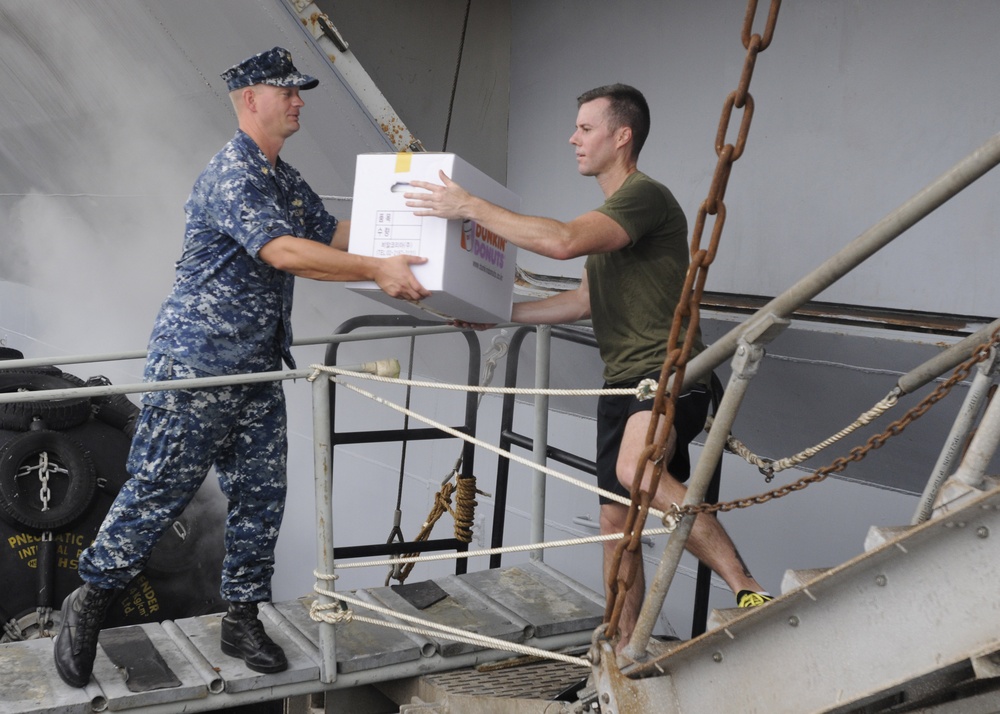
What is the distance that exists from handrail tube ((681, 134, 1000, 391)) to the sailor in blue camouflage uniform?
1238 mm

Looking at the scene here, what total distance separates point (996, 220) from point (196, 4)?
154 inches

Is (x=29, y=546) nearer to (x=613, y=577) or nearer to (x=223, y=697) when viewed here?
(x=223, y=697)

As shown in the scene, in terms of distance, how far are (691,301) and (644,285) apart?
3.42ft

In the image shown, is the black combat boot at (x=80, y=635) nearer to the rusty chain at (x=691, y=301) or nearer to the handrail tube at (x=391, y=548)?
the handrail tube at (x=391, y=548)

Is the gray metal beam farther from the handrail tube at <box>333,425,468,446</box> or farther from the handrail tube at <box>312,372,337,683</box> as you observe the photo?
the handrail tube at <box>333,425,468,446</box>

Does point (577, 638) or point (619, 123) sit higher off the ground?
point (619, 123)

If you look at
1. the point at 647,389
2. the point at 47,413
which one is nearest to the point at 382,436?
the point at 647,389

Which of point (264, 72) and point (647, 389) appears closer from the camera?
point (647, 389)

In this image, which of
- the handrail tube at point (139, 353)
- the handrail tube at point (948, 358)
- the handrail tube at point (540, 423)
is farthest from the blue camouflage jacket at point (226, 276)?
the handrail tube at point (948, 358)

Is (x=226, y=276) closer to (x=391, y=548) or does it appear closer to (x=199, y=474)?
(x=199, y=474)

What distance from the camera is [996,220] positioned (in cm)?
365

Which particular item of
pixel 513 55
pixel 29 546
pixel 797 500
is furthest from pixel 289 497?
pixel 797 500

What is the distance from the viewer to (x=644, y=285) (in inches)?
124

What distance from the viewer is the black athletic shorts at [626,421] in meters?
3.05
